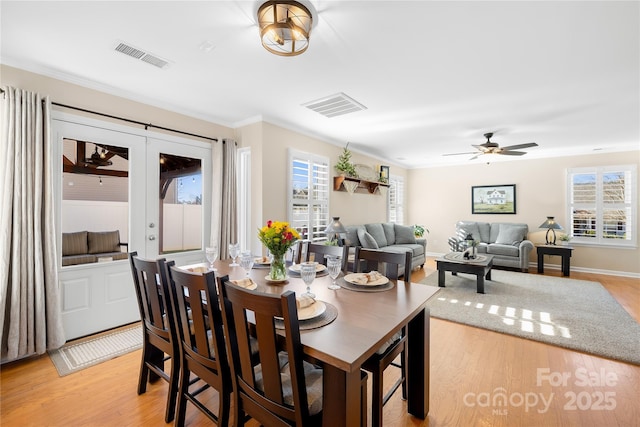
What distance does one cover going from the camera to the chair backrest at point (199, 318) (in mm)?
1331

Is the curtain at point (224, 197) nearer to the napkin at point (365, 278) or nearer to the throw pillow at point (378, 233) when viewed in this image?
the napkin at point (365, 278)

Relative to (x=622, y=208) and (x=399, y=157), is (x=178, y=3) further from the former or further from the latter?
(x=622, y=208)

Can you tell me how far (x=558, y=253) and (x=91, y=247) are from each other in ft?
24.1

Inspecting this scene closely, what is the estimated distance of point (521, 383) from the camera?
2.14m

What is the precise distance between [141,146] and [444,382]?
3.71m

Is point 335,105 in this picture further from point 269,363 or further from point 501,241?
point 501,241

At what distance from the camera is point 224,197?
3850 mm

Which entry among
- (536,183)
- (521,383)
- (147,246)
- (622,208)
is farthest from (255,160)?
(622,208)

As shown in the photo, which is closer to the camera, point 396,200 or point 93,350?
point 93,350

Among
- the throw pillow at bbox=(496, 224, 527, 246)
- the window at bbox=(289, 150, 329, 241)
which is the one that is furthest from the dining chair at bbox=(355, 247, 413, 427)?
the throw pillow at bbox=(496, 224, 527, 246)

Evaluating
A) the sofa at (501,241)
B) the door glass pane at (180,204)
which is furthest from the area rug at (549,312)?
the door glass pane at (180,204)

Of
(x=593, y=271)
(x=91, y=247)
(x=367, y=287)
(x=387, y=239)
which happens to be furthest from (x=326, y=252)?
(x=593, y=271)

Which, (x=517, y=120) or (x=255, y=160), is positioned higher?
(x=517, y=120)

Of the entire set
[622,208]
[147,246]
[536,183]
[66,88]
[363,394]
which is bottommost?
[363,394]
